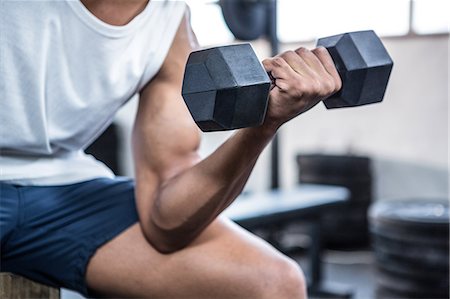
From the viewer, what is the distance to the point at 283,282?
0.96 metres

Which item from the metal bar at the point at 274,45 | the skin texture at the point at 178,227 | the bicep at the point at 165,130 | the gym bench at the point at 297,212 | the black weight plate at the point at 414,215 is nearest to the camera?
the skin texture at the point at 178,227

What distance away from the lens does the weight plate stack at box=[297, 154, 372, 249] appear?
3.72m

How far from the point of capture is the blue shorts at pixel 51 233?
0.99 metres

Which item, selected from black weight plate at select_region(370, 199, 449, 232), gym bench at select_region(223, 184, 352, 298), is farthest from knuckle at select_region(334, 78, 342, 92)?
black weight plate at select_region(370, 199, 449, 232)

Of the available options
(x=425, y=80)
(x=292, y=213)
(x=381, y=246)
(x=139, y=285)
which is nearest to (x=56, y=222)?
(x=139, y=285)

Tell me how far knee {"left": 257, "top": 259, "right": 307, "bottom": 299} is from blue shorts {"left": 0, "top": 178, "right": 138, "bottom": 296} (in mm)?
237

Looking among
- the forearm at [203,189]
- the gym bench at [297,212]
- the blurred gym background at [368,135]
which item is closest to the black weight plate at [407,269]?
the gym bench at [297,212]

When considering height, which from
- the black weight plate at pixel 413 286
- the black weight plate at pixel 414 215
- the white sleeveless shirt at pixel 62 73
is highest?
the white sleeveless shirt at pixel 62 73

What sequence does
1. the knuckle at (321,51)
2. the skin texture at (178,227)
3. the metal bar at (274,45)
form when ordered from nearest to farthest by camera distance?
the knuckle at (321,51) → the skin texture at (178,227) → the metal bar at (274,45)

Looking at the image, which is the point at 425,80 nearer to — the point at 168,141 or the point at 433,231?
the point at 433,231

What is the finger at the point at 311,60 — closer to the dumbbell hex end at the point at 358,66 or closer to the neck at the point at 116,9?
the dumbbell hex end at the point at 358,66

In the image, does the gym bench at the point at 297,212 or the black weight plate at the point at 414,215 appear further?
the black weight plate at the point at 414,215

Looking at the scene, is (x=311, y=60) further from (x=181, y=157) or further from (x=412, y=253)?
(x=412, y=253)

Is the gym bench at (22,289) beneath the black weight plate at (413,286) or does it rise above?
above
